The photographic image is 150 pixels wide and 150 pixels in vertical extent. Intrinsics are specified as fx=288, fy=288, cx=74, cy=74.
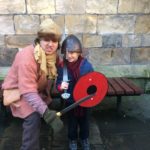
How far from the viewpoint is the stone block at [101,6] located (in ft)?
14.9

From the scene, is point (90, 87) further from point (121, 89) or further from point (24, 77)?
point (121, 89)

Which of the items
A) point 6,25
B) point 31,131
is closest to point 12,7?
point 6,25

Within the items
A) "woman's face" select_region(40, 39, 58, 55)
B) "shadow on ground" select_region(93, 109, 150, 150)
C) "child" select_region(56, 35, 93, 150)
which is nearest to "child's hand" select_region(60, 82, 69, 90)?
"child" select_region(56, 35, 93, 150)

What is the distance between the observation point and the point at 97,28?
4.69 m

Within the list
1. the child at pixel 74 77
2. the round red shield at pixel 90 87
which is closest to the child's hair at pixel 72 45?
the child at pixel 74 77

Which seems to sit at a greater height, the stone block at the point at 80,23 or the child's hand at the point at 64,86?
the stone block at the point at 80,23

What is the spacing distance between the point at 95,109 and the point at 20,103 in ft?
6.50

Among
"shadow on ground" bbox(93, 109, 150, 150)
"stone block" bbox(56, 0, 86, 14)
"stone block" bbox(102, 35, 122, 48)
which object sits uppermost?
"stone block" bbox(56, 0, 86, 14)

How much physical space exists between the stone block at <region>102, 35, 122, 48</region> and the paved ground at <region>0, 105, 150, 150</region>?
120 centimetres

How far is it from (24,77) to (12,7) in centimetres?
227

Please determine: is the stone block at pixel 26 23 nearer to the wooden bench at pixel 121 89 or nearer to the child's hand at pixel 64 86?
the wooden bench at pixel 121 89

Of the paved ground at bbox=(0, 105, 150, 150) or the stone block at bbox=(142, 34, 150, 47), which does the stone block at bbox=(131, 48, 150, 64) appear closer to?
the stone block at bbox=(142, 34, 150, 47)

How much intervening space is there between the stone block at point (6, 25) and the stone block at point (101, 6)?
123 cm

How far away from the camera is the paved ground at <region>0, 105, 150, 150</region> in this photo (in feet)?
11.1
